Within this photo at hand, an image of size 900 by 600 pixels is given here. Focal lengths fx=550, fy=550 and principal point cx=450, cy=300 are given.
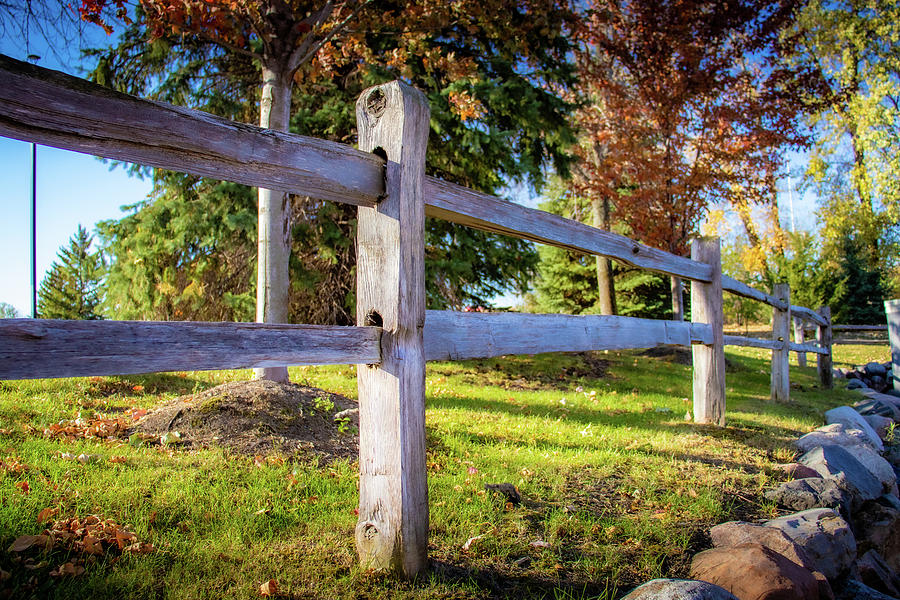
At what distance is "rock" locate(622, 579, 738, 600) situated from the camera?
1957 mm

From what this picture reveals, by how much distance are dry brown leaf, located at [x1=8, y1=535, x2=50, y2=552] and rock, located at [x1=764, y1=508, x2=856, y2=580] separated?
133 inches

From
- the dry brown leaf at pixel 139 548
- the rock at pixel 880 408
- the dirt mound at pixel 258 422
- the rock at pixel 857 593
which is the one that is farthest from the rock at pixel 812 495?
the rock at pixel 880 408

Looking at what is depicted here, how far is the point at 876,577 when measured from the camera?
3.31m

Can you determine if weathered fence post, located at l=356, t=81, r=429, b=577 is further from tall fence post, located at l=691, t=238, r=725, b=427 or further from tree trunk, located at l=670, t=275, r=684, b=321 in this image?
tree trunk, located at l=670, t=275, r=684, b=321

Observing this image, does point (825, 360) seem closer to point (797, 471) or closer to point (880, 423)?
point (880, 423)

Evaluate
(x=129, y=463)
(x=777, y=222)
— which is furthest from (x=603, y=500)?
(x=777, y=222)

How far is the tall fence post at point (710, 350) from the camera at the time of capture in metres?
5.36

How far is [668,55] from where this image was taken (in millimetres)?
9258

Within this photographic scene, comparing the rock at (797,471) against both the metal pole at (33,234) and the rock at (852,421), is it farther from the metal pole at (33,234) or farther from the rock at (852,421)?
the metal pole at (33,234)

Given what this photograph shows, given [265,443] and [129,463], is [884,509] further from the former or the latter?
[129,463]

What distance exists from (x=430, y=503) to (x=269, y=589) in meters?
1.11

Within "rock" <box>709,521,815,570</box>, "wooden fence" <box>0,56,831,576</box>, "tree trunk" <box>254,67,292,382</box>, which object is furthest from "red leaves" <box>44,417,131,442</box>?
"rock" <box>709,521,815,570</box>

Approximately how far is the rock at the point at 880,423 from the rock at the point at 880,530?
10.7 ft

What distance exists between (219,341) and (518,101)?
744 centimetres
